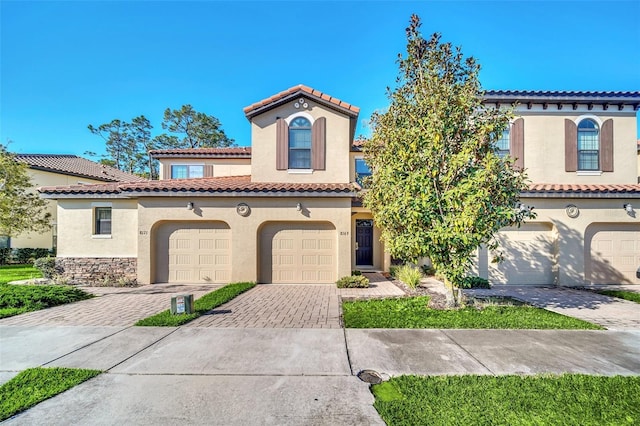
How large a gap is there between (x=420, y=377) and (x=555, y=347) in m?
2.92

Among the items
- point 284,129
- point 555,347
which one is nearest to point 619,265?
point 555,347

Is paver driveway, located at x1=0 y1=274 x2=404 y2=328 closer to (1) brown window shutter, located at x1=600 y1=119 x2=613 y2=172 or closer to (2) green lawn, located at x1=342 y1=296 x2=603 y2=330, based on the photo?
(2) green lawn, located at x1=342 y1=296 x2=603 y2=330

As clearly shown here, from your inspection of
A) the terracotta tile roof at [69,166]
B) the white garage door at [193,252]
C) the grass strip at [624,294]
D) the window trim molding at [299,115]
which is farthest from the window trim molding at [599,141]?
the terracotta tile roof at [69,166]

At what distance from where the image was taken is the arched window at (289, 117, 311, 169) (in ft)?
38.9

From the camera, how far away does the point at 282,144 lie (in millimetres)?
11812

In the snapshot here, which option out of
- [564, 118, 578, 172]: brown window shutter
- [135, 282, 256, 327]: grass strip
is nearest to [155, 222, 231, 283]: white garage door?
[135, 282, 256, 327]: grass strip

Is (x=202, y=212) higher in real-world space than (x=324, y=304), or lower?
higher

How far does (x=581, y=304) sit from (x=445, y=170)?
5783 millimetres

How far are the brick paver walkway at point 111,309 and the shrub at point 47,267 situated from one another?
309cm

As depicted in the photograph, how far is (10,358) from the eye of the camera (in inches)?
175

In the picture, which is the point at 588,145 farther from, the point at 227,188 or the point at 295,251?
the point at 227,188

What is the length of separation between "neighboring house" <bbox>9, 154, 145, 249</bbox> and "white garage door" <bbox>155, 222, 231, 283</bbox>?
12.8 m

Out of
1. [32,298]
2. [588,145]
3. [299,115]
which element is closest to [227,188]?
[299,115]

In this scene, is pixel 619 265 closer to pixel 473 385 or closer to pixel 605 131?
pixel 605 131
